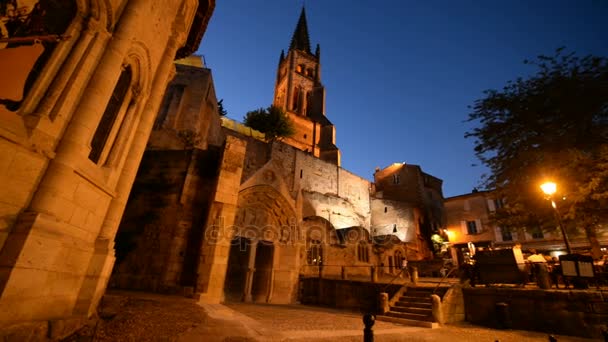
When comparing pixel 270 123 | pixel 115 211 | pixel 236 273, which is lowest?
pixel 236 273

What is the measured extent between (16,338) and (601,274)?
603 inches

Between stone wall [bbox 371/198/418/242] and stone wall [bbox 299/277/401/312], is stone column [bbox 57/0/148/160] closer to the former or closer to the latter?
stone wall [bbox 299/277/401/312]

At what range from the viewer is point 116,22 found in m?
5.11

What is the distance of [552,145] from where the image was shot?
12250mm

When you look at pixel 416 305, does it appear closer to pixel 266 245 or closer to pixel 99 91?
pixel 266 245

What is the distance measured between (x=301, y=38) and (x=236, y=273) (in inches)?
2565

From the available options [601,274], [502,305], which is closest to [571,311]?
[502,305]

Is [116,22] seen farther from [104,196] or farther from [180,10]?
[104,196]

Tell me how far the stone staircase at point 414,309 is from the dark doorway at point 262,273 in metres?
6.68

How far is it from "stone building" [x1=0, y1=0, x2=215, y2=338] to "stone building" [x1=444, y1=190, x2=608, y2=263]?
25.4m

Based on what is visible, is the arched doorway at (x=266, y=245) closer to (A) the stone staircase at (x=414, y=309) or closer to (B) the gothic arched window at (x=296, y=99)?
(A) the stone staircase at (x=414, y=309)

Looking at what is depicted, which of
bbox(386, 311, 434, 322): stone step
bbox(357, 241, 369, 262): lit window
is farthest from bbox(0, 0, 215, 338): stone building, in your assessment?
bbox(357, 241, 369, 262): lit window

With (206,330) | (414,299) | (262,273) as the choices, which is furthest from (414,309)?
(262,273)

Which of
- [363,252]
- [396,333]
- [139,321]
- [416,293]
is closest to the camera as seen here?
[139,321]
